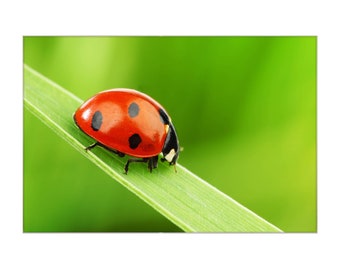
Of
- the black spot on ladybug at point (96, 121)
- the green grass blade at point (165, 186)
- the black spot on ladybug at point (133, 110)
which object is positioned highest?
the black spot on ladybug at point (133, 110)

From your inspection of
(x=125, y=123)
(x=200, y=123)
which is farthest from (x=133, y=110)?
(x=200, y=123)

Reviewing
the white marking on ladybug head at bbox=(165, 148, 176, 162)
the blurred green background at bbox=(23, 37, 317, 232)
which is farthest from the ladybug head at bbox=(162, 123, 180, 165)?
the blurred green background at bbox=(23, 37, 317, 232)

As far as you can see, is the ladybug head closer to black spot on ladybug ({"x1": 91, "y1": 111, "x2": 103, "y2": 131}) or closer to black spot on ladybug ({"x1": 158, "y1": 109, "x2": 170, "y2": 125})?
black spot on ladybug ({"x1": 158, "y1": 109, "x2": 170, "y2": 125})

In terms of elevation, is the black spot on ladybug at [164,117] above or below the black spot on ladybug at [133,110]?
below

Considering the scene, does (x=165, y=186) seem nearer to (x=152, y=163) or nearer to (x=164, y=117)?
(x=152, y=163)

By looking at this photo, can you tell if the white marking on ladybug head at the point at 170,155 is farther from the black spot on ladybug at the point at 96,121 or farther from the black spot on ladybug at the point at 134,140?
the black spot on ladybug at the point at 96,121

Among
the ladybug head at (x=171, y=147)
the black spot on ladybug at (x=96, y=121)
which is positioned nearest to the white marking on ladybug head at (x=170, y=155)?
the ladybug head at (x=171, y=147)
